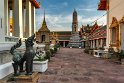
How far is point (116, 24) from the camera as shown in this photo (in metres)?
17.2


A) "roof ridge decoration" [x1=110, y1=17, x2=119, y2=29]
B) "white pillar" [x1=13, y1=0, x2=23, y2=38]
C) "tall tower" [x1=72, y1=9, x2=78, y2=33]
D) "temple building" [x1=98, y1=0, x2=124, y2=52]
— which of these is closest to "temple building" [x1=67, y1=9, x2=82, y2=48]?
"tall tower" [x1=72, y1=9, x2=78, y2=33]

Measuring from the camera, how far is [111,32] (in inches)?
754

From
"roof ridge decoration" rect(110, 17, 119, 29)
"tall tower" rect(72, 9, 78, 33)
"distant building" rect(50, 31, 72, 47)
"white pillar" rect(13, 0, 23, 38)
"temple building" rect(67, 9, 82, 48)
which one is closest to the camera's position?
"white pillar" rect(13, 0, 23, 38)

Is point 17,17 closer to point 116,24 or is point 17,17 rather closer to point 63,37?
point 116,24

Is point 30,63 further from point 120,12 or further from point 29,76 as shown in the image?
point 120,12

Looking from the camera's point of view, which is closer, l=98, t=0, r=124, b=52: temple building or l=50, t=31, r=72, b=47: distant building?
l=98, t=0, r=124, b=52: temple building

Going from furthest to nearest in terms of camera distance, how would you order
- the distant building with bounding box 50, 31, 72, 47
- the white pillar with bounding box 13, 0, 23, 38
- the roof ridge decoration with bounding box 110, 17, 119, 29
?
the distant building with bounding box 50, 31, 72, 47 < the roof ridge decoration with bounding box 110, 17, 119, 29 < the white pillar with bounding box 13, 0, 23, 38

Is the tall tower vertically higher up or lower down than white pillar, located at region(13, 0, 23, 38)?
higher up

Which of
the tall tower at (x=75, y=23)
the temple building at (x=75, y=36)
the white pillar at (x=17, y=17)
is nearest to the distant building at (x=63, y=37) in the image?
the tall tower at (x=75, y=23)

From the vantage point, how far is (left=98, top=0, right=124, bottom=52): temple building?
52.9ft

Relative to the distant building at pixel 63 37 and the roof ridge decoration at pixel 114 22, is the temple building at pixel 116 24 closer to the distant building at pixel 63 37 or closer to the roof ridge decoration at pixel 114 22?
the roof ridge decoration at pixel 114 22

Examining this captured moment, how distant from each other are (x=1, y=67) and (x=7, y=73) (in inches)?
24.7

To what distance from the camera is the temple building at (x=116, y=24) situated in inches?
634

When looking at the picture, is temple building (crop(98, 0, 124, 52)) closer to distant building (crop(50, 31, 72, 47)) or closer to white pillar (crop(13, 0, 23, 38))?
white pillar (crop(13, 0, 23, 38))
